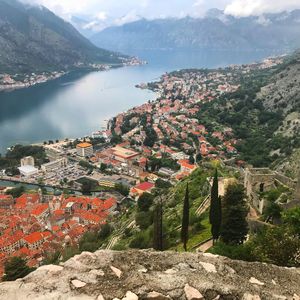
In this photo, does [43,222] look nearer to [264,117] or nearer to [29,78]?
[264,117]

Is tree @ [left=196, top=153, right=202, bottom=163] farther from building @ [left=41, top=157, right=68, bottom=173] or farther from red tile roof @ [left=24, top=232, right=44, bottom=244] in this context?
red tile roof @ [left=24, top=232, right=44, bottom=244]

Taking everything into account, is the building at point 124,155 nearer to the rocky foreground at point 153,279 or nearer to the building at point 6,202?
the building at point 6,202

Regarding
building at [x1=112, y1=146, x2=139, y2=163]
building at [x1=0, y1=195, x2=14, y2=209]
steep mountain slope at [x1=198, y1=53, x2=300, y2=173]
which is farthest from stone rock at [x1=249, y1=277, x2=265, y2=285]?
building at [x1=112, y1=146, x2=139, y2=163]

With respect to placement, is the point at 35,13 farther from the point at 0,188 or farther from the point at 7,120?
the point at 0,188

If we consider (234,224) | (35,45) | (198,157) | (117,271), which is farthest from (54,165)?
(35,45)

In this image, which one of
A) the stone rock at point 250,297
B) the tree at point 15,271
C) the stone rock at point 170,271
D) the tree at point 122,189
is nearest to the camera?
the stone rock at point 250,297

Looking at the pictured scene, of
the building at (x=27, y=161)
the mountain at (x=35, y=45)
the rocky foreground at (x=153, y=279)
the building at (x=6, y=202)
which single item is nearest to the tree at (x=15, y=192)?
the building at (x=6, y=202)
